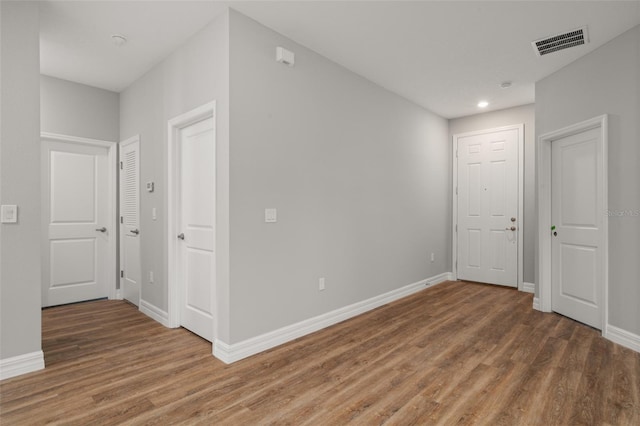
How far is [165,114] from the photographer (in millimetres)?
3633

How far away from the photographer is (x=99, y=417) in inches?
79.7

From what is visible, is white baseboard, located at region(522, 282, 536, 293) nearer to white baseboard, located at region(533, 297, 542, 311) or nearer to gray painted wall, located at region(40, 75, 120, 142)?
white baseboard, located at region(533, 297, 542, 311)

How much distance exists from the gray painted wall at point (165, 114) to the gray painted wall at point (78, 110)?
0.15 m

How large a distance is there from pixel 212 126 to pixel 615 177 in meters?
3.77

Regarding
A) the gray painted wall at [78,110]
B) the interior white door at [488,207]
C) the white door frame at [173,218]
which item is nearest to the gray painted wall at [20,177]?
the white door frame at [173,218]

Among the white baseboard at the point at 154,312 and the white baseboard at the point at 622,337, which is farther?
the white baseboard at the point at 154,312

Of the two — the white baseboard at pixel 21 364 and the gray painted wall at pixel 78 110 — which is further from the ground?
the gray painted wall at pixel 78 110

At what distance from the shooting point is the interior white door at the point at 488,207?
5.27 metres

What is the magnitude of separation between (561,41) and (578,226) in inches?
75.9

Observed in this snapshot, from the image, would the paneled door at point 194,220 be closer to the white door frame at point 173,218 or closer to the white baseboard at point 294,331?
the white door frame at point 173,218

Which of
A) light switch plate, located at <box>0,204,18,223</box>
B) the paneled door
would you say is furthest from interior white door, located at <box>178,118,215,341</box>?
light switch plate, located at <box>0,204,18,223</box>

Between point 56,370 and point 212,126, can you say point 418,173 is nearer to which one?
point 212,126

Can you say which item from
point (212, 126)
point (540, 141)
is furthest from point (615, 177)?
point (212, 126)

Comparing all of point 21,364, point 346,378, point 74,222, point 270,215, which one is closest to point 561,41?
point 270,215
